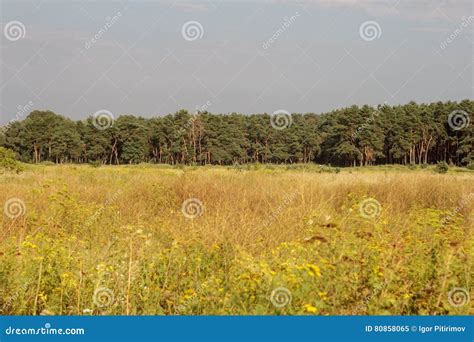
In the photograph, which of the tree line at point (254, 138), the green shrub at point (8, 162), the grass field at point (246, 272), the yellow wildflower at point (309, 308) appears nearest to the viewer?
the yellow wildflower at point (309, 308)

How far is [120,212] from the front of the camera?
9.70 m

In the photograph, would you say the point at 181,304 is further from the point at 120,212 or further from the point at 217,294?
the point at 120,212

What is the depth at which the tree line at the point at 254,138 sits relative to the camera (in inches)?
2566

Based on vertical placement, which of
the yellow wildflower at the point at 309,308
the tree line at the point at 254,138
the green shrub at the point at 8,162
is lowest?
the yellow wildflower at the point at 309,308

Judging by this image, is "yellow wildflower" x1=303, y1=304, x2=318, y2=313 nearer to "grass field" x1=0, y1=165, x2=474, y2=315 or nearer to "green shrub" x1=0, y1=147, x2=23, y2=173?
"grass field" x1=0, y1=165, x2=474, y2=315

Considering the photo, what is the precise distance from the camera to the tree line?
65.2 meters

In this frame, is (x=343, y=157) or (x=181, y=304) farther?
(x=343, y=157)

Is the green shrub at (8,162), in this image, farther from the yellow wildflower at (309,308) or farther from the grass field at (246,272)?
the yellow wildflower at (309,308)

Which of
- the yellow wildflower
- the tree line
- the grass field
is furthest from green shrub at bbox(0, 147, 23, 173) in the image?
the tree line

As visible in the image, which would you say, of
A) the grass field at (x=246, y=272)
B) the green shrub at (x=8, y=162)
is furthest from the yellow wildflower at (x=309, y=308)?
the green shrub at (x=8, y=162)

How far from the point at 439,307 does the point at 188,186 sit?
7753 millimetres

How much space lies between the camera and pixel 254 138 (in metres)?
86.2

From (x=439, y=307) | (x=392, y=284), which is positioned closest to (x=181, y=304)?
(x=392, y=284)

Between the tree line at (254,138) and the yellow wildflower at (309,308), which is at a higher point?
the tree line at (254,138)
